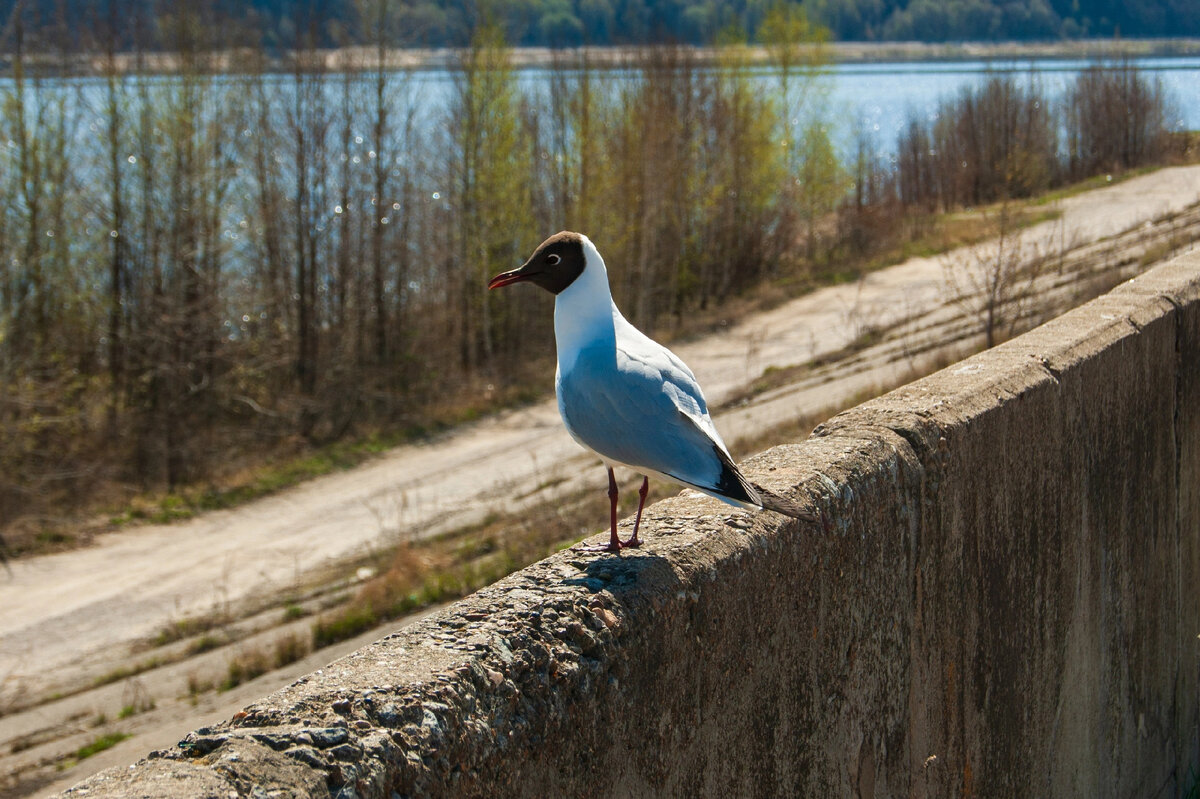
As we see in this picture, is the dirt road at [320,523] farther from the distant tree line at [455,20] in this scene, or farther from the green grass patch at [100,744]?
the distant tree line at [455,20]

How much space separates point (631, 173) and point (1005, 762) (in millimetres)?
26984

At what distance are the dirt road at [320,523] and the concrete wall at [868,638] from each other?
360 inches

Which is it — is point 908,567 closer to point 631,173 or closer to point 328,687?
point 328,687

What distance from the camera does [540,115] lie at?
3031cm

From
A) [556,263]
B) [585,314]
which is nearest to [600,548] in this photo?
[585,314]

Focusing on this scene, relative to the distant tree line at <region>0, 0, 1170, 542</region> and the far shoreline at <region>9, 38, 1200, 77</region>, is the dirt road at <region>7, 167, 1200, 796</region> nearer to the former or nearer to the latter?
the distant tree line at <region>0, 0, 1170, 542</region>

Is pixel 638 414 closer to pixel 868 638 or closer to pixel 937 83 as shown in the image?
pixel 868 638

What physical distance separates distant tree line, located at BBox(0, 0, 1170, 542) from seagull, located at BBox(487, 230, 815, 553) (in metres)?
16.9

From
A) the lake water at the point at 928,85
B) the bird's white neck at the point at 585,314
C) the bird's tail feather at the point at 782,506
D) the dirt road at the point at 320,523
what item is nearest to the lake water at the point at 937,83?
the lake water at the point at 928,85

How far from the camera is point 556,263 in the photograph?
9.55ft

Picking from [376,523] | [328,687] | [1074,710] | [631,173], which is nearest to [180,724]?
[376,523]

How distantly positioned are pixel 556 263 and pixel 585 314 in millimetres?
151

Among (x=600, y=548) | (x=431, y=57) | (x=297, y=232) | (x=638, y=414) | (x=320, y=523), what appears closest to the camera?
(x=600, y=548)

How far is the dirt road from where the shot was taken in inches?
536
